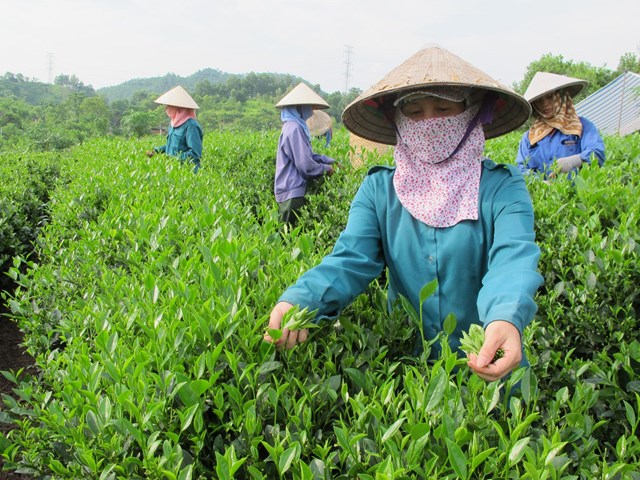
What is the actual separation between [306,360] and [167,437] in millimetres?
397

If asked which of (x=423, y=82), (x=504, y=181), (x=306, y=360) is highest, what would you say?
(x=423, y=82)

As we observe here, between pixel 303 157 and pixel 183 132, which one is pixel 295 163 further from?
pixel 183 132

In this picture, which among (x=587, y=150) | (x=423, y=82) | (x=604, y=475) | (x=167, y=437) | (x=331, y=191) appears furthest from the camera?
(x=331, y=191)

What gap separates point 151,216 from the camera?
2.64 m

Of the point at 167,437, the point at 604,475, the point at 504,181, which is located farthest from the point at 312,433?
the point at 504,181

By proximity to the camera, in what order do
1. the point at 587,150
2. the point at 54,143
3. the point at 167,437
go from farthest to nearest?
the point at 54,143, the point at 587,150, the point at 167,437

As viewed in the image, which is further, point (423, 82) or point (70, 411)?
point (423, 82)

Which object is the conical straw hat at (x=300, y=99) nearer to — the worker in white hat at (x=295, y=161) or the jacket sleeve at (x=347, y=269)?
the worker in white hat at (x=295, y=161)

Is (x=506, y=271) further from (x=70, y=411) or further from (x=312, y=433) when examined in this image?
(x=70, y=411)

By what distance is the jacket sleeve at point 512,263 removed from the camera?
1.19m

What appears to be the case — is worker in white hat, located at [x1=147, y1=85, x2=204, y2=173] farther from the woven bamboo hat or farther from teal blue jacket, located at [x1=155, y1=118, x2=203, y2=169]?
the woven bamboo hat

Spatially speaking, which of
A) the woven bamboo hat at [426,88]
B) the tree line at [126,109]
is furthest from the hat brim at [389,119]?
the tree line at [126,109]

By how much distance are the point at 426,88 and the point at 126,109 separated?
65.6m

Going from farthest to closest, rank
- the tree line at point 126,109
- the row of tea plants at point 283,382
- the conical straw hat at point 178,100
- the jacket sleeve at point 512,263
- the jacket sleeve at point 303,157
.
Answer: the tree line at point 126,109 < the conical straw hat at point 178,100 < the jacket sleeve at point 303,157 < the jacket sleeve at point 512,263 < the row of tea plants at point 283,382
